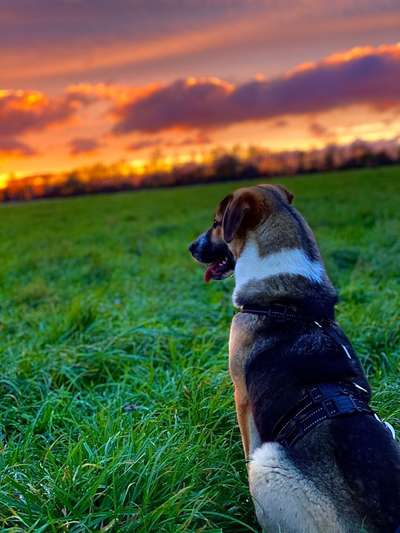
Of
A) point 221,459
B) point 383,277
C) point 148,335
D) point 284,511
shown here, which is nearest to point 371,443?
point 284,511

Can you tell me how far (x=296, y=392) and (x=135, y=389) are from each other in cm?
205

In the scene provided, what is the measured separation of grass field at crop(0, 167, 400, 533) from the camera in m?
2.77

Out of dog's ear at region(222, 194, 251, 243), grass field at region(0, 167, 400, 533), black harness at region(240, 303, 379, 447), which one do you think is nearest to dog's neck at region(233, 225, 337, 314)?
dog's ear at region(222, 194, 251, 243)

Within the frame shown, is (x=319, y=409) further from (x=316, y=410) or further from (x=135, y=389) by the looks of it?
(x=135, y=389)

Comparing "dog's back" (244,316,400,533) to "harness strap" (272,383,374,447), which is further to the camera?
"harness strap" (272,383,374,447)

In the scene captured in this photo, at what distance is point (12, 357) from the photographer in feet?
17.0

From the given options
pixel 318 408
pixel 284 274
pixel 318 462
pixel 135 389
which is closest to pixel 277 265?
pixel 284 274

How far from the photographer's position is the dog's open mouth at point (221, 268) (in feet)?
13.4

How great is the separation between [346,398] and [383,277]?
19.1 ft

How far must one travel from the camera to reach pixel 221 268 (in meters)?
4.14

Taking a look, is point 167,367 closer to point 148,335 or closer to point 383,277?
point 148,335

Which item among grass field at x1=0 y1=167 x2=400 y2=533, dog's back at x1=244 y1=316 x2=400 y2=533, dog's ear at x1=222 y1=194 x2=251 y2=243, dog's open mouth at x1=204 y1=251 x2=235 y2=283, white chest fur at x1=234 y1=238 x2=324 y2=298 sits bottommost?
grass field at x1=0 y1=167 x2=400 y2=533

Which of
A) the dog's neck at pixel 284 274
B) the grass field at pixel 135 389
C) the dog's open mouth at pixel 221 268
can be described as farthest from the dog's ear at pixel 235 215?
the grass field at pixel 135 389

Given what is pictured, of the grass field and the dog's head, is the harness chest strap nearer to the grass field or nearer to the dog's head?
the grass field
